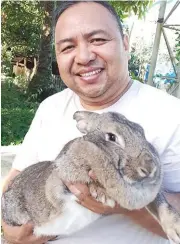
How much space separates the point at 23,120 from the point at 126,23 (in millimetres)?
324

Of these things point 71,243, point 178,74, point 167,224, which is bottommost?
point 71,243

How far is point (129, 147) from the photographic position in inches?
26.1

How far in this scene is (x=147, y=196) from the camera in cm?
69

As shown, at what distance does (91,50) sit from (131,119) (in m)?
0.14

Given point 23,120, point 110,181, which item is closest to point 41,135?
point 23,120

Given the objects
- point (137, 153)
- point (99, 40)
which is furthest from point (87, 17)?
point (137, 153)

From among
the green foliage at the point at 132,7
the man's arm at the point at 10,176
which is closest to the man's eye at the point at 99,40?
the green foliage at the point at 132,7

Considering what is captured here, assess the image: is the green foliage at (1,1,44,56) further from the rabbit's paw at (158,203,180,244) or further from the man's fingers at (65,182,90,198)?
the rabbit's paw at (158,203,180,244)

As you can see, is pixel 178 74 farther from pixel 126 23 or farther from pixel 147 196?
pixel 147 196

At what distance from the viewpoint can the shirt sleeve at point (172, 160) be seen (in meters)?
0.74

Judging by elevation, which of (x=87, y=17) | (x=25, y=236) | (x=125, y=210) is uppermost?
(x=87, y=17)

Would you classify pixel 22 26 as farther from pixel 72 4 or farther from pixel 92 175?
pixel 92 175

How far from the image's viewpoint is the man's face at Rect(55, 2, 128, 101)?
0.73 metres

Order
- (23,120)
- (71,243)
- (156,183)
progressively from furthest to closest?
(23,120)
(71,243)
(156,183)
